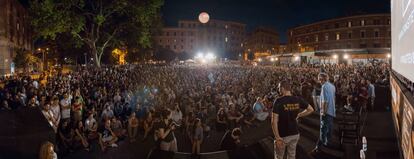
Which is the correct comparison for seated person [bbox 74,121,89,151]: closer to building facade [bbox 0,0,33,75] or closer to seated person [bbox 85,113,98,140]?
seated person [bbox 85,113,98,140]

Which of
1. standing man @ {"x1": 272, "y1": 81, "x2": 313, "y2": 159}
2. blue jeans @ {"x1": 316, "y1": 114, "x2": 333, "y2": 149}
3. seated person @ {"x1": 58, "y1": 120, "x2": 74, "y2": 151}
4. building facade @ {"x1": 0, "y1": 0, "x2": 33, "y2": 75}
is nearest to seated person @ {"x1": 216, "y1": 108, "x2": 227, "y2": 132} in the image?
blue jeans @ {"x1": 316, "y1": 114, "x2": 333, "y2": 149}

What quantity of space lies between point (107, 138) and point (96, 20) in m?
28.3

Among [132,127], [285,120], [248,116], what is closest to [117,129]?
[132,127]

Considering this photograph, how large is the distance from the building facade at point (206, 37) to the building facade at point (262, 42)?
8706 mm

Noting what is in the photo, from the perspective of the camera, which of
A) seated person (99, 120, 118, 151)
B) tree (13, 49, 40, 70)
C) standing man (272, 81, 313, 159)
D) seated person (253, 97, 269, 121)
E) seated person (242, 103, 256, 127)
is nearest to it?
standing man (272, 81, 313, 159)

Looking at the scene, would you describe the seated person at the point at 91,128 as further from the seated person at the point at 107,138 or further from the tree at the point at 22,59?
the tree at the point at 22,59

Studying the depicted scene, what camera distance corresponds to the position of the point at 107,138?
9438 millimetres

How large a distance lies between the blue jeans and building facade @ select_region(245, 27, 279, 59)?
350ft

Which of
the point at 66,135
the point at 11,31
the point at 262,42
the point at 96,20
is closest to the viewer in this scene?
the point at 66,135

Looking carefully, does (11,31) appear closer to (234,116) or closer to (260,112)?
(234,116)

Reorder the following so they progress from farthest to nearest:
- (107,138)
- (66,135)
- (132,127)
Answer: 1. (132,127)
2. (107,138)
3. (66,135)

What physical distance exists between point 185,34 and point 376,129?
373 ft

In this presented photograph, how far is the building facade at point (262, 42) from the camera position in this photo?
115375 mm

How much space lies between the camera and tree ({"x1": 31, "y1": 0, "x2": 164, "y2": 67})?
32.6 m
